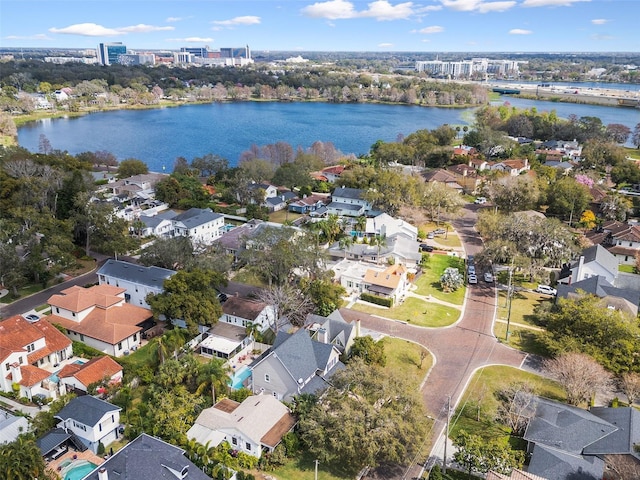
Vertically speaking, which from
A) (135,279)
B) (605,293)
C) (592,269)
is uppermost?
(135,279)

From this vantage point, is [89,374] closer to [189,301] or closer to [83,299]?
[189,301]

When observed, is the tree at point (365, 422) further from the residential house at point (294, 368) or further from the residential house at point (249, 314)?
the residential house at point (249, 314)

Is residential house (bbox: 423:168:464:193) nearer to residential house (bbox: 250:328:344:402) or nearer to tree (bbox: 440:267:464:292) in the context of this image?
tree (bbox: 440:267:464:292)

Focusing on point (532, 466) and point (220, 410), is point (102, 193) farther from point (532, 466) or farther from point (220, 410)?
point (532, 466)

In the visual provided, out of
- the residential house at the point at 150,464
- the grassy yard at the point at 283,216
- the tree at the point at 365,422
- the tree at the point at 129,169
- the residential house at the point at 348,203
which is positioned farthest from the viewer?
the tree at the point at 129,169

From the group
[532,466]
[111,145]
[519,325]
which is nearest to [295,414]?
[532,466]

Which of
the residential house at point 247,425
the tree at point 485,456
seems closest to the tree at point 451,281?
the tree at point 485,456

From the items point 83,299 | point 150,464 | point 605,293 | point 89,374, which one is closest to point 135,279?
point 83,299
